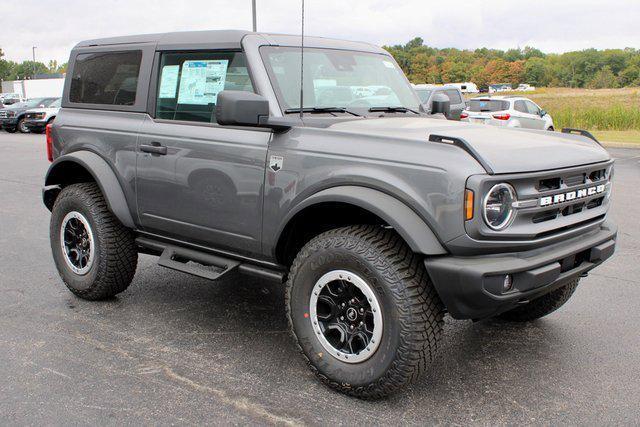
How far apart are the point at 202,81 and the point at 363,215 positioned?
1500 millimetres

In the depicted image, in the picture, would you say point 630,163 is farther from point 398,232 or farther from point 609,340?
point 398,232

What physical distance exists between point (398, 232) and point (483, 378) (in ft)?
3.72

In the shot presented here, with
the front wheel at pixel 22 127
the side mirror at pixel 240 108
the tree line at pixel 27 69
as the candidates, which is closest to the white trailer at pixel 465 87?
the front wheel at pixel 22 127

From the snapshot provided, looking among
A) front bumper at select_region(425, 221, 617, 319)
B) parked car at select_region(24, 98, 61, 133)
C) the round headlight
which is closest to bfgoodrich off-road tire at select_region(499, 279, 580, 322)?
front bumper at select_region(425, 221, 617, 319)

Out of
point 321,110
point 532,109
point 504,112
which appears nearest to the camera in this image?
point 321,110

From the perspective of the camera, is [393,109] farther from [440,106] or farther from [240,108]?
[240,108]

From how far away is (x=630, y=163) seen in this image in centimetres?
1515

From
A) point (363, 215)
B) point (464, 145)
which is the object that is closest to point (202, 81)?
point (363, 215)

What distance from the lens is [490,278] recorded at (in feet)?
9.79

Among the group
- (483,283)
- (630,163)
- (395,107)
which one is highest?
(395,107)

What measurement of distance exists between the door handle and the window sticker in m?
0.37

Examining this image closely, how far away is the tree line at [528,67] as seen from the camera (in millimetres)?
83700

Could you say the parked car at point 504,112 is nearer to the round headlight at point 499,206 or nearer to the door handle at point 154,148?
the door handle at point 154,148

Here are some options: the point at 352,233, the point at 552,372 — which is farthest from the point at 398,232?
the point at 552,372
